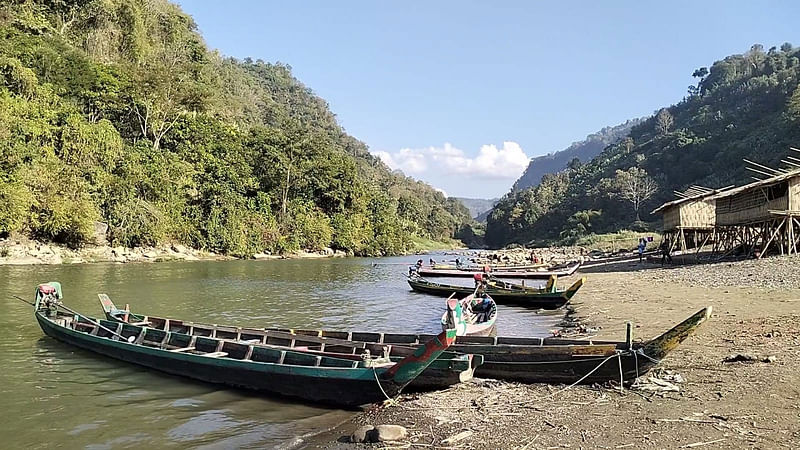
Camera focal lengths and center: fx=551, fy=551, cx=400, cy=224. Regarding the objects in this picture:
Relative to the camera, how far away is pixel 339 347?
499 inches

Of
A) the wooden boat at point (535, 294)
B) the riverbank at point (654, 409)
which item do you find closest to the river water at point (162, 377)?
the wooden boat at point (535, 294)

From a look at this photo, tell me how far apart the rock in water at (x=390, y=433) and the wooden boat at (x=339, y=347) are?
6.52ft

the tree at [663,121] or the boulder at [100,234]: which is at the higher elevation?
the tree at [663,121]

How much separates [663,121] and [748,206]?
125m

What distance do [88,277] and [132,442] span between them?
95.5 ft

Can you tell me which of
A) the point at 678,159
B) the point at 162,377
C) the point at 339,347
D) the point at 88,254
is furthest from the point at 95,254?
the point at 678,159

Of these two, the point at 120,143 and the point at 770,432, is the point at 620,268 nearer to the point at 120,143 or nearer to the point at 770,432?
the point at 770,432

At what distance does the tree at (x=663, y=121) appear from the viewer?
461 feet

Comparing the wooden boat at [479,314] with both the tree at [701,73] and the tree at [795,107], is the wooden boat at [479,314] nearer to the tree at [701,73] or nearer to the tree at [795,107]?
the tree at [795,107]

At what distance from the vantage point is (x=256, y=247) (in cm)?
6481

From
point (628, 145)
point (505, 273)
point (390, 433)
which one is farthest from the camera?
point (628, 145)

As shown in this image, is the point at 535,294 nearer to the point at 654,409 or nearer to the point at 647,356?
the point at 647,356

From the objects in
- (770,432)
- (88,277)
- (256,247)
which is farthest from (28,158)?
(770,432)

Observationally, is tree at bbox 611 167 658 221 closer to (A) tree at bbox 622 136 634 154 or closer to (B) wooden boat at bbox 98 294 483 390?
(A) tree at bbox 622 136 634 154
